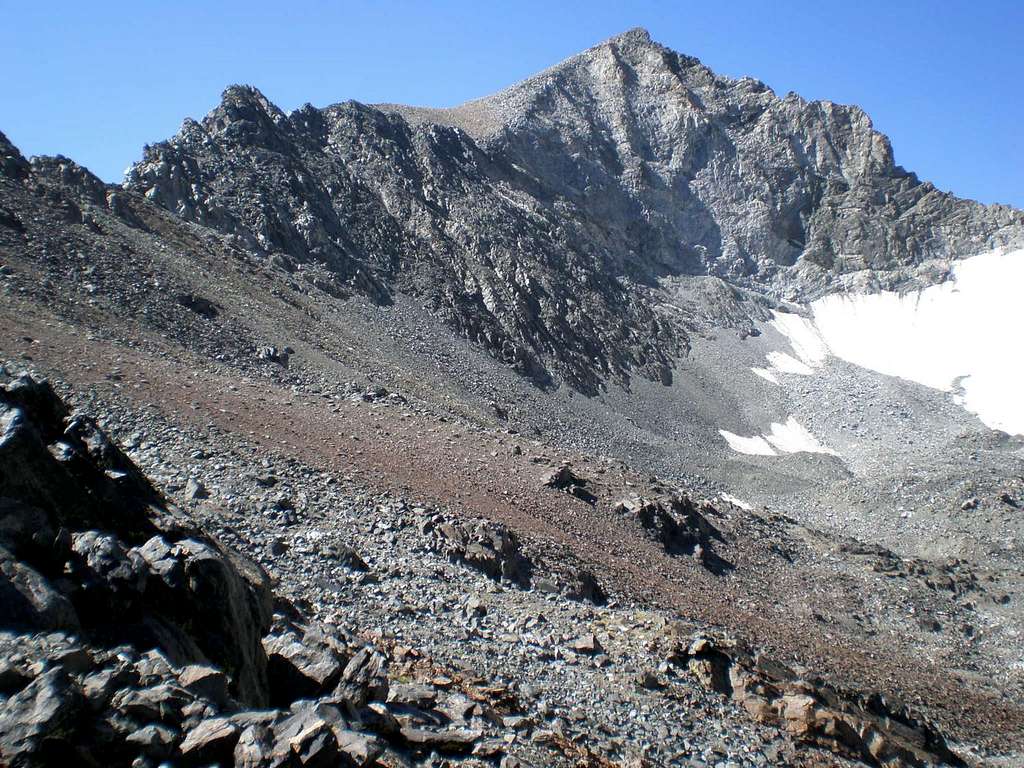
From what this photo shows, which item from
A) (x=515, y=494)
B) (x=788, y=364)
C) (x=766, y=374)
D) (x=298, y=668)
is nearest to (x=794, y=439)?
(x=766, y=374)

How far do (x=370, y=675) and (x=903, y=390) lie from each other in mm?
72326

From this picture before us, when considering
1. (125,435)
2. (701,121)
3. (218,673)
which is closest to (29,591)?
(218,673)

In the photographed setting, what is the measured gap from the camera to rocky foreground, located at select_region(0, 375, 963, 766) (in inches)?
261

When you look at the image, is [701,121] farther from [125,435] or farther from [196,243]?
[125,435]

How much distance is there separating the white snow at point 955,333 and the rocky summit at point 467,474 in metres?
0.53

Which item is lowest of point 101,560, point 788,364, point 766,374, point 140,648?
point 140,648

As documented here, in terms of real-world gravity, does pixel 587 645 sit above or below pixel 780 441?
below

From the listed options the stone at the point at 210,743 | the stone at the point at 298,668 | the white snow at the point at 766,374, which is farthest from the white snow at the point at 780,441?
the stone at the point at 210,743

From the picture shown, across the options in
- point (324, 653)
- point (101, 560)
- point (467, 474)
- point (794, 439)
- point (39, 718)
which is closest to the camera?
point (39, 718)

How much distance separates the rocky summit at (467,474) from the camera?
8734mm

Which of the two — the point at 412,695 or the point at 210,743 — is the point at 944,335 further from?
the point at 210,743

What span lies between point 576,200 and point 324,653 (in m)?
83.7

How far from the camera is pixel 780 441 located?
60125 mm

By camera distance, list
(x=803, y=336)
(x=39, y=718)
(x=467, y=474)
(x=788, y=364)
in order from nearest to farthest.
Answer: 1. (x=39, y=718)
2. (x=467, y=474)
3. (x=788, y=364)
4. (x=803, y=336)
